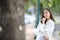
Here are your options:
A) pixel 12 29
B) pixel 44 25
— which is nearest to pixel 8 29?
pixel 12 29

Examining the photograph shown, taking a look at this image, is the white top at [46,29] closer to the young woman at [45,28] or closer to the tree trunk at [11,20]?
the young woman at [45,28]

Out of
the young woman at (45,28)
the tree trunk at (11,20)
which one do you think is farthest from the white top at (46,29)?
the tree trunk at (11,20)

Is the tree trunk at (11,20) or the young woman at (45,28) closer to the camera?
the tree trunk at (11,20)

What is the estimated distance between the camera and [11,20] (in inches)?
70.6

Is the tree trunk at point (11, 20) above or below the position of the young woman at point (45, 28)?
above

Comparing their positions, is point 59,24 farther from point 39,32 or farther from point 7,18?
point 7,18

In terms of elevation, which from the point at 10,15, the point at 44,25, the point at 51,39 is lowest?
the point at 51,39

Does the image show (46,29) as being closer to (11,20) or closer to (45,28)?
(45,28)

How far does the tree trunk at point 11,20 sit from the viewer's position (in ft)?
5.87

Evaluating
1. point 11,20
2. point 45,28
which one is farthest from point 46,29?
point 11,20

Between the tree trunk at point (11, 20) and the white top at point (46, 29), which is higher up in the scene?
the tree trunk at point (11, 20)

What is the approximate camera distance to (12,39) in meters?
1.81

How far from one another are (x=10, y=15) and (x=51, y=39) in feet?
3.82

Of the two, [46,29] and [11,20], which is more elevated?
[11,20]
